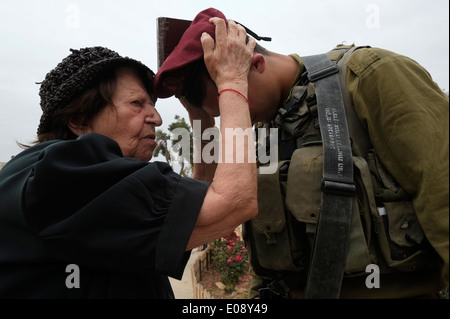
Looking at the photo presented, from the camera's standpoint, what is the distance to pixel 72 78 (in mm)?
1897

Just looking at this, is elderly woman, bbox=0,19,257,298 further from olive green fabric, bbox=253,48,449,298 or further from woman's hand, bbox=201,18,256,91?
olive green fabric, bbox=253,48,449,298

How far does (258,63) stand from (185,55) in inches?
20.0

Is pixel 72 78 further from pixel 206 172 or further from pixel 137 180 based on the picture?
pixel 206 172

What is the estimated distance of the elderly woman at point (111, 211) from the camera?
1347 mm

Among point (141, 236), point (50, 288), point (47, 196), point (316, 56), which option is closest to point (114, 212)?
point (141, 236)

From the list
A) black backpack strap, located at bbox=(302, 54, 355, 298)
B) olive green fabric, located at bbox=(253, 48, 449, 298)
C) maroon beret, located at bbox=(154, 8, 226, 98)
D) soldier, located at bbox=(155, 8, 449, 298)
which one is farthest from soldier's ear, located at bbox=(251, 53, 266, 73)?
black backpack strap, located at bbox=(302, 54, 355, 298)

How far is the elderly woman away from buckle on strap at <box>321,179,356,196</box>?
39cm

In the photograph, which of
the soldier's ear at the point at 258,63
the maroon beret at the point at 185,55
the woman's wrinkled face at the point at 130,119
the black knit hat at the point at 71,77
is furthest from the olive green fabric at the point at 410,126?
the black knit hat at the point at 71,77

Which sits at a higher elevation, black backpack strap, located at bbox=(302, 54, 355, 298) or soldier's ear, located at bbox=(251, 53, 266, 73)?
soldier's ear, located at bbox=(251, 53, 266, 73)

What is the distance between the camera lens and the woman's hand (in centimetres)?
171

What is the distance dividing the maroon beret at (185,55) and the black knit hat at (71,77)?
29cm

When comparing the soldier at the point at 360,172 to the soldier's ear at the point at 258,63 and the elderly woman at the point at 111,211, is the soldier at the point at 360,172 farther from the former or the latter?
the elderly woman at the point at 111,211

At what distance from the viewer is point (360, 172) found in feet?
5.36

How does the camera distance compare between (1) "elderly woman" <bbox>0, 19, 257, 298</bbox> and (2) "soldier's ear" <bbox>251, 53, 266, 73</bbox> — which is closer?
(1) "elderly woman" <bbox>0, 19, 257, 298</bbox>
